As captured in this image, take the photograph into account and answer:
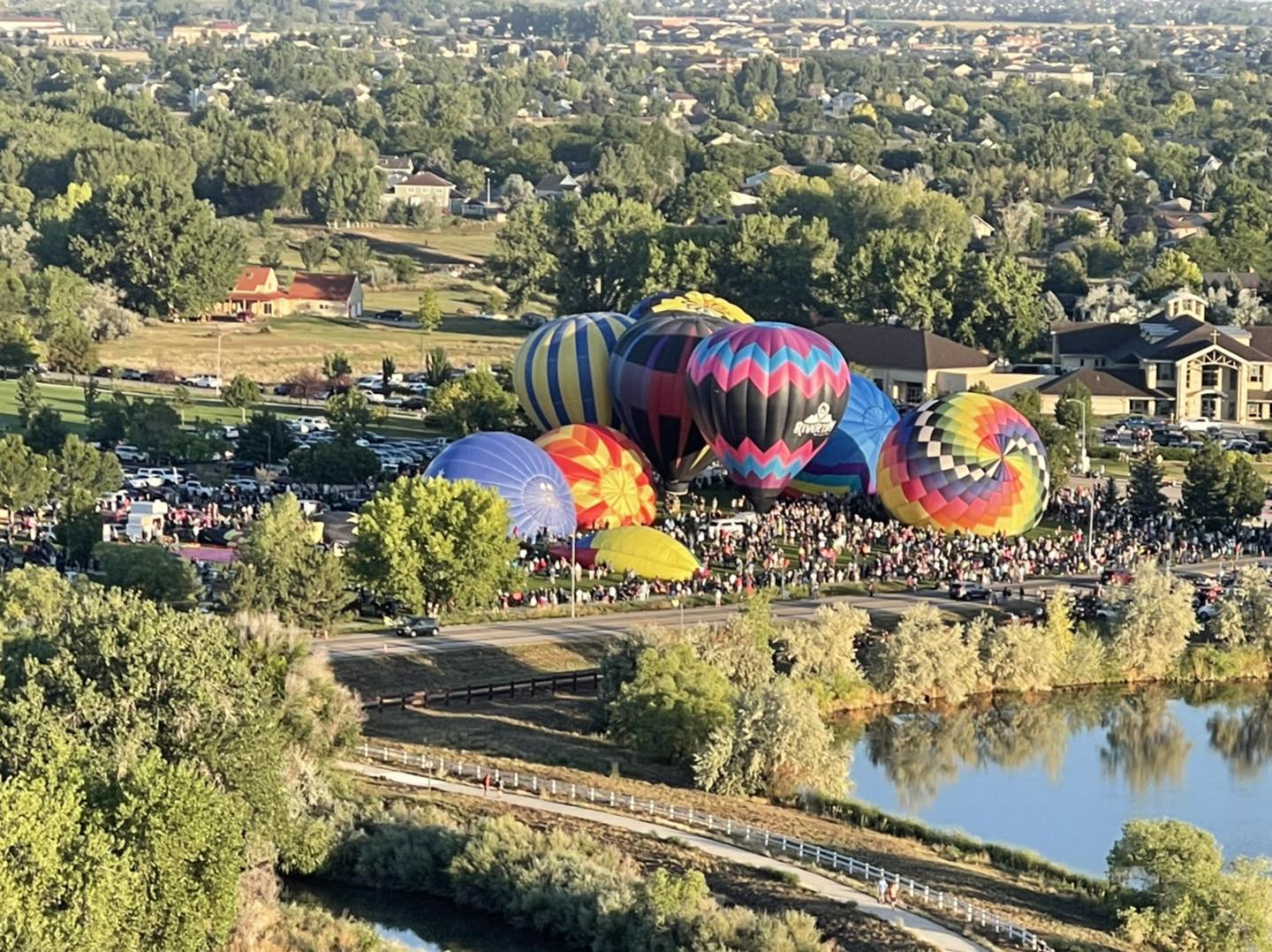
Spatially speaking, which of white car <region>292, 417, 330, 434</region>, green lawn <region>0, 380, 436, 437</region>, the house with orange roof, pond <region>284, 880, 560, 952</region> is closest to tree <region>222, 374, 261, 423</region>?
green lawn <region>0, 380, 436, 437</region>

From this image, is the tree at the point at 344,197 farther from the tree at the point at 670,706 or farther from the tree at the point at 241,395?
the tree at the point at 670,706

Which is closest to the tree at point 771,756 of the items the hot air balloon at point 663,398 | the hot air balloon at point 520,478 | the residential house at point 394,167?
the hot air balloon at point 520,478

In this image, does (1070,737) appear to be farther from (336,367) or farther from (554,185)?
(554,185)

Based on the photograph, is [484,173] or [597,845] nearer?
[597,845]

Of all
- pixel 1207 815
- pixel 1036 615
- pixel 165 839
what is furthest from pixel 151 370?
pixel 165 839

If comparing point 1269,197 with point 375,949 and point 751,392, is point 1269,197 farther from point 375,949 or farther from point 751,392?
point 375,949

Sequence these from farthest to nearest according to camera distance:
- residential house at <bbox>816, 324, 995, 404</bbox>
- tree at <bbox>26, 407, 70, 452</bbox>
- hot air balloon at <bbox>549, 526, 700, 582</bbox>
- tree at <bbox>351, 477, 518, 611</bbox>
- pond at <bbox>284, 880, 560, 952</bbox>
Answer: residential house at <bbox>816, 324, 995, 404</bbox> < tree at <bbox>26, 407, 70, 452</bbox> < hot air balloon at <bbox>549, 526, 700, 582</bbox> < tree at <bbox>351, 477, 518, 611</bbox> < pond at <bbox>284, 880, 560, 952</bbox>

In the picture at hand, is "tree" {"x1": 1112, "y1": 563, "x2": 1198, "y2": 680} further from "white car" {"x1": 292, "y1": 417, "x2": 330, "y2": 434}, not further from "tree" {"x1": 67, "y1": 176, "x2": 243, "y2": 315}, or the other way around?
"tree" {"x1": 67, "y1": 176, "x2": 243, "y2": 315}
